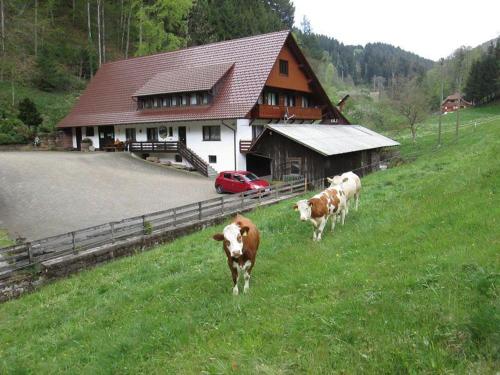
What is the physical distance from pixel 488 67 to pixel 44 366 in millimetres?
101206

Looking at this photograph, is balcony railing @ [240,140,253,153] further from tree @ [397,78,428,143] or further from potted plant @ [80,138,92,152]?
tree @ [397,78,428,143]

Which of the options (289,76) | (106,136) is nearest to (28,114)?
(106,136)

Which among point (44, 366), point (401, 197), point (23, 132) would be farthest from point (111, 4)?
point (44, 366)

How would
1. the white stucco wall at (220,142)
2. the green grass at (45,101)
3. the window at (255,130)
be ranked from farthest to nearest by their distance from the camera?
the green grass at (45,101) < the window at (255,130) < the white stucco wall at (220,142)

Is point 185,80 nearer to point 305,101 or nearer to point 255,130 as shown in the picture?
point 255,130

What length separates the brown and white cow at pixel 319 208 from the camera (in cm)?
1152

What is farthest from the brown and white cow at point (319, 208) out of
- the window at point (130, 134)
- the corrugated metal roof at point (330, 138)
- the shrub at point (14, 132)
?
the shrub at point (14, 132)

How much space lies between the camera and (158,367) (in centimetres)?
617

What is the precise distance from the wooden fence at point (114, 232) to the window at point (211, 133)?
12.1 m

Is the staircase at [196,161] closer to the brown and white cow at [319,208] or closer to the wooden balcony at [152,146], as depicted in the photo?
the wooden balcony at [152,146]

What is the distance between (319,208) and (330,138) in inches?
840

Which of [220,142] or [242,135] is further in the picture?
[220,142]

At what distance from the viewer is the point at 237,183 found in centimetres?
2652

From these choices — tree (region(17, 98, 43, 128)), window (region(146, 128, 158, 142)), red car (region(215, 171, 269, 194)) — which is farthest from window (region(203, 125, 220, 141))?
tree (region(17, 98, 43, 128))
